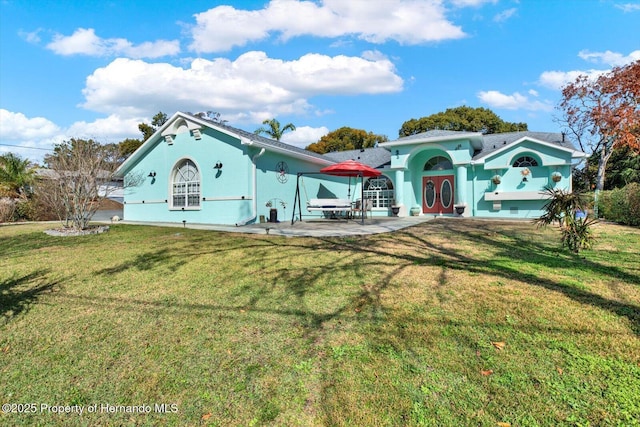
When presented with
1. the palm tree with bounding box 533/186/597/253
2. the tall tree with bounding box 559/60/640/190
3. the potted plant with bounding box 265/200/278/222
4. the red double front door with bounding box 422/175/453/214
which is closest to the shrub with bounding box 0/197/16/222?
the potted plant with bounding box 265/200/278/222

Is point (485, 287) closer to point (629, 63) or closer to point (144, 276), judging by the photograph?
point (144, 276)

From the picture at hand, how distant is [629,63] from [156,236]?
2826 cm

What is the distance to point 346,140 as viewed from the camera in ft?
128

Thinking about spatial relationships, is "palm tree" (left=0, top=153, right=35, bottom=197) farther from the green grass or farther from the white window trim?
the green grass

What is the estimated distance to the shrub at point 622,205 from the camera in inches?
482

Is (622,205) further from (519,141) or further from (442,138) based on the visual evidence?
(442,138)

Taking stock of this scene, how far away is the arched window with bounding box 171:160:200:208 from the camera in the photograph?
14.5 metres

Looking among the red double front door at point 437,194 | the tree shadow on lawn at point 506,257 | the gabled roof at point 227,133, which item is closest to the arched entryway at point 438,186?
the red double front door at point 437,194

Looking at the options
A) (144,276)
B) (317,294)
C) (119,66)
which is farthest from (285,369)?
(119,66)

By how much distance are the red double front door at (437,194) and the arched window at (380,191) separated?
6.45ft

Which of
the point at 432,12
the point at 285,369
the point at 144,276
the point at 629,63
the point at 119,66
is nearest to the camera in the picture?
the point at 285,369

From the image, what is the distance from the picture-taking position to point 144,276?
527 cm

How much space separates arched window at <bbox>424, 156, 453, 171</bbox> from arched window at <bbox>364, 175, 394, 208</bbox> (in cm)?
231

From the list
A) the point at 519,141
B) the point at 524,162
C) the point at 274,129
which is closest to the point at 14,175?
the point at 274,129
